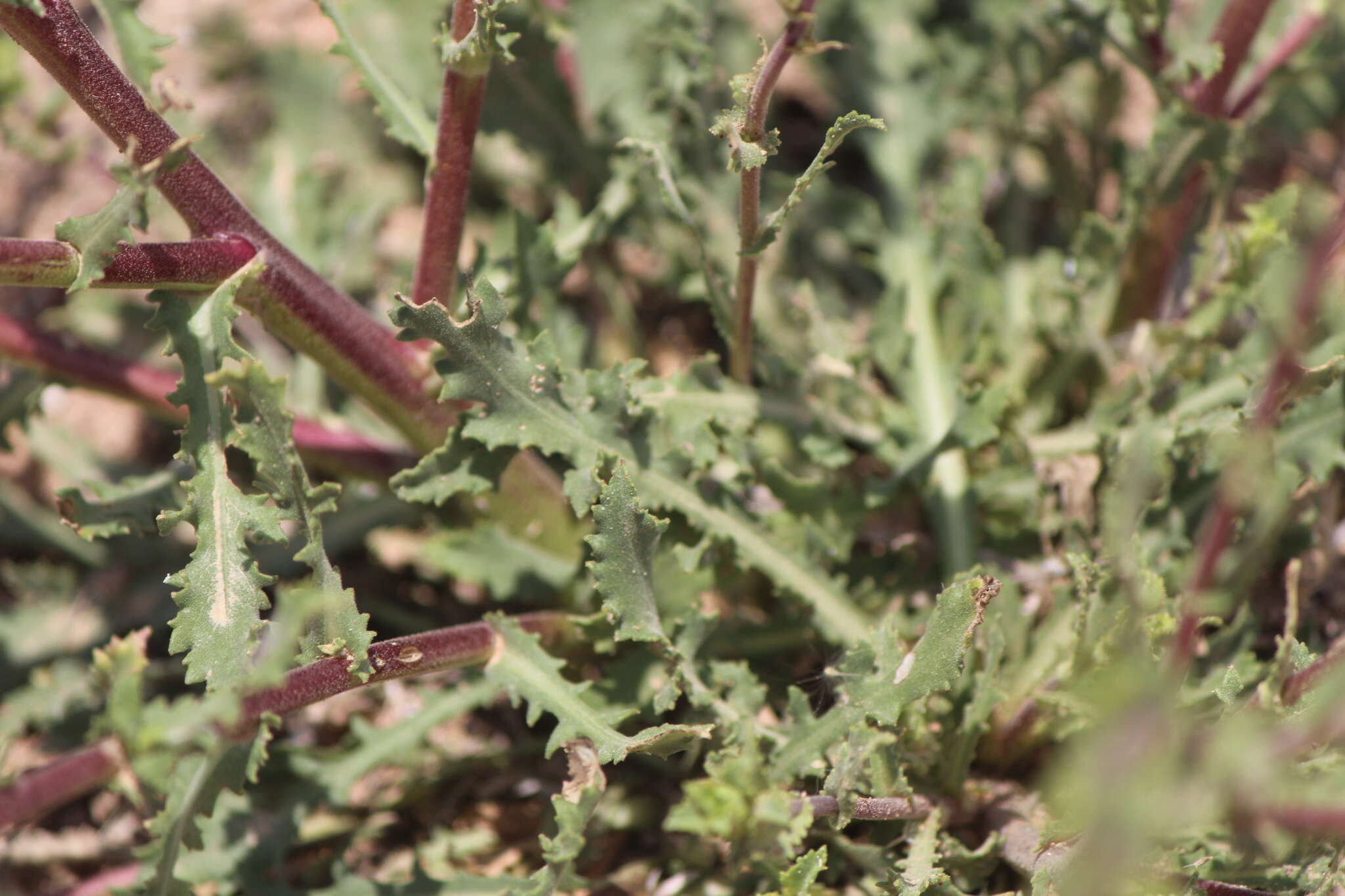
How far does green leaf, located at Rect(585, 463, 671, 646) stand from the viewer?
181 cm

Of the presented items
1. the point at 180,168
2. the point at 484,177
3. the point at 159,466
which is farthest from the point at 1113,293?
the point at 159,466

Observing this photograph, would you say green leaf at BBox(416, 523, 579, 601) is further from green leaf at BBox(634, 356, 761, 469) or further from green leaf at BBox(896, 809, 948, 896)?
green leaf at BBox(896, 809, 948, 896)

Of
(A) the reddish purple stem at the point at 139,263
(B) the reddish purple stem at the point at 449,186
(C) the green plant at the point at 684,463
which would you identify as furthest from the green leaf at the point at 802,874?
(A) the reddish purple stem at the point at 139,263

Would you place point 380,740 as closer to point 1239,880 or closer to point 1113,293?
point 1239,880

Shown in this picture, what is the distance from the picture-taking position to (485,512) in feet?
7.96

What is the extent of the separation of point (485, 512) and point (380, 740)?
1.72 feet

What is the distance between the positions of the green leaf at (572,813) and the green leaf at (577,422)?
0.42 m

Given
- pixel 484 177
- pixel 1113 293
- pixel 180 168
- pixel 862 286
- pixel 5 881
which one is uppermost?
pixel 484 177

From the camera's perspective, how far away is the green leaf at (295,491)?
1664 mm

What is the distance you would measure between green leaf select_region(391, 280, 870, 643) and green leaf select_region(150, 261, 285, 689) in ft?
1.05

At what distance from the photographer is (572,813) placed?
1683 mm

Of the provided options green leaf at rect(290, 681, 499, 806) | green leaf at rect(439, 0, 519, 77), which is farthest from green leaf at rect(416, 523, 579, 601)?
green leaf at rect(439, 0, 519, 77)

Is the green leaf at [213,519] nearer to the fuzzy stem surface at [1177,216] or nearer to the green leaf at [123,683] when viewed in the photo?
the green leaf at [123,683]

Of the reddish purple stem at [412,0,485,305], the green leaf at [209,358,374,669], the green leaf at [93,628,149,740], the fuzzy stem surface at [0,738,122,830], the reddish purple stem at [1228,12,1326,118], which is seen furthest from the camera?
the reddish purple stem at [1228,12,1326,118]
